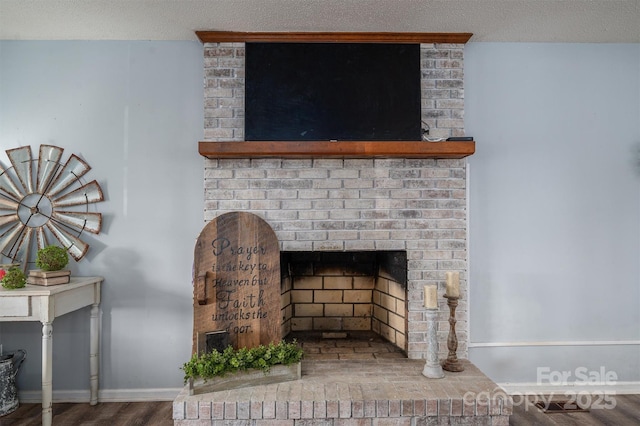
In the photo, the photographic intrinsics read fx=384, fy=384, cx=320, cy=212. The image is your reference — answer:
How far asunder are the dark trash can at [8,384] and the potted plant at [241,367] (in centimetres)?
124

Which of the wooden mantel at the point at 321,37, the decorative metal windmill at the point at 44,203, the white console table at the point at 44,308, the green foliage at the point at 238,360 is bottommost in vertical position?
the green foliage at the point at 238,360

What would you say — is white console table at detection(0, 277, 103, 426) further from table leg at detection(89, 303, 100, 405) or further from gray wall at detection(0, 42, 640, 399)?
gray wall at detection(0, 42, 640, 399)

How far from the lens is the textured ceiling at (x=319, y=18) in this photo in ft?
7.22

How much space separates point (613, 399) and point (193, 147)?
3288 mm

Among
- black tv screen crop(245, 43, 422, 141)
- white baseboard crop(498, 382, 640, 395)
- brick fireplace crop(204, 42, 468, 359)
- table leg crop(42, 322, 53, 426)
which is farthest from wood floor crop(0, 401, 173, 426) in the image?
white baseboard crop(498, 382, 640, 395)

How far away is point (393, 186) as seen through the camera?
8.33 feet

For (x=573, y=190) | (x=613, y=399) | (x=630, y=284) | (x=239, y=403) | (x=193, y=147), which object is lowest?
(x=613, y=399)

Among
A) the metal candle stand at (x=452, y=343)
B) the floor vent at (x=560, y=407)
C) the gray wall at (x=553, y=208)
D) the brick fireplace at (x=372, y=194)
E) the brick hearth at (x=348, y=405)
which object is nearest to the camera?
the brick hearth at (x=348, y=405)

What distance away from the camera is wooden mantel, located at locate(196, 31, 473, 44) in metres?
2.49

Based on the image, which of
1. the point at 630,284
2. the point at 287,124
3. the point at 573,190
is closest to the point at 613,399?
the point at 630,284

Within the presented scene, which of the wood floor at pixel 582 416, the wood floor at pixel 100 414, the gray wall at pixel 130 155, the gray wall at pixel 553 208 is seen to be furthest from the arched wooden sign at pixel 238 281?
the wood floor at pixel 582 416

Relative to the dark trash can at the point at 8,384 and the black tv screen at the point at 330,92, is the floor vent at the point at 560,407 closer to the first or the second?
the black tv screen at the point at 330,92

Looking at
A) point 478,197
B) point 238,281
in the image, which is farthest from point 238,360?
point 478,197

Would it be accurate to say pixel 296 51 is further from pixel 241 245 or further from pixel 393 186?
pixel 241 245
